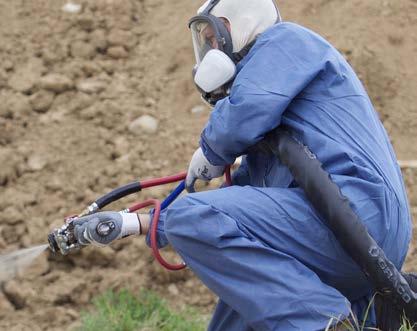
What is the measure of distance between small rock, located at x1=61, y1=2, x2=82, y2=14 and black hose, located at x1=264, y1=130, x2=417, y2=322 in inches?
170

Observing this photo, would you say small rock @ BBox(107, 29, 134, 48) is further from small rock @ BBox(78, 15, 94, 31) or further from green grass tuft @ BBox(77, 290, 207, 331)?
green grass tuft @ BBox(77, 290, 207, 331)

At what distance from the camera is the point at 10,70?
740 centimetres

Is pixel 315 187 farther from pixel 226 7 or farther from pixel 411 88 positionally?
pixel 411 88

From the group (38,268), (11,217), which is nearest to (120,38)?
(11,217)

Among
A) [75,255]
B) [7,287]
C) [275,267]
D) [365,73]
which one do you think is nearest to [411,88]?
[365,73]

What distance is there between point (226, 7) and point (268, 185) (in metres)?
0.77

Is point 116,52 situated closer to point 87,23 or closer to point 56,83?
point 87,23

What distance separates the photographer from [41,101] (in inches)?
280

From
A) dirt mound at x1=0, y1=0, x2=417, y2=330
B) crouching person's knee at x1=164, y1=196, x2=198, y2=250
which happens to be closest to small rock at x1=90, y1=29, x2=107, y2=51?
dirt mound at x1=0, y1=0, x2=417, y2=330

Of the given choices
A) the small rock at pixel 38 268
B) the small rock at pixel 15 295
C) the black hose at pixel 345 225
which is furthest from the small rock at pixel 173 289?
the black hose at pixel 345 225

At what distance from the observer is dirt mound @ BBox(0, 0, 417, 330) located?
19.6ft

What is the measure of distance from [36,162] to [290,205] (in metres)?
3.13

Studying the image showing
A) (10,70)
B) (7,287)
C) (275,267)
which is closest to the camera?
(275,267)

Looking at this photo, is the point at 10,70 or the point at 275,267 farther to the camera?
the point at 10,70
